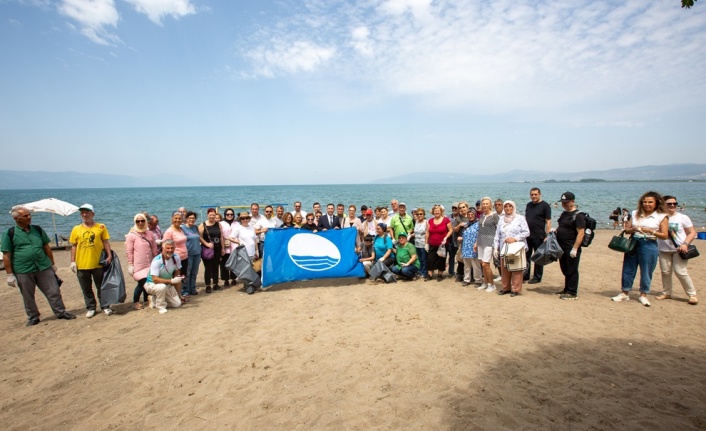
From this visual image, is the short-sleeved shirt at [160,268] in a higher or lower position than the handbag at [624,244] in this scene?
lower

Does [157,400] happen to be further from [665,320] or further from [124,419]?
[665,320]

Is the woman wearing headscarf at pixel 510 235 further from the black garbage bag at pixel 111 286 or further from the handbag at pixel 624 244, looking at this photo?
the black garbage bag at pixel 111 286

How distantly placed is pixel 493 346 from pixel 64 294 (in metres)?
9.36

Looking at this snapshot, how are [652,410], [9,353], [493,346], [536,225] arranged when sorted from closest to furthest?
[652,410], [493,346], [9,353], [536,225]

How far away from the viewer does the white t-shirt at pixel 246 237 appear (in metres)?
7.45

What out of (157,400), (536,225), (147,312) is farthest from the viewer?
(536,225)

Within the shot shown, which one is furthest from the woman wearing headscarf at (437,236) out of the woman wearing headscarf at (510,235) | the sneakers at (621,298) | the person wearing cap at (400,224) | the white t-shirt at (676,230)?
the white t-shirt at (676,230)

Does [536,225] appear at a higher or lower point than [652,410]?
higher

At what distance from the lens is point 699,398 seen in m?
3.20

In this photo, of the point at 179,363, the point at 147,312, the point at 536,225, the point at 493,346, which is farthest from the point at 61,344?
the point at 536,225

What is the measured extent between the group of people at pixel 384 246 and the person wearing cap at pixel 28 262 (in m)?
0.01

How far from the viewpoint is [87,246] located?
589 centimetres

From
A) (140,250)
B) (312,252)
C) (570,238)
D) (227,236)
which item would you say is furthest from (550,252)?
(140,250)

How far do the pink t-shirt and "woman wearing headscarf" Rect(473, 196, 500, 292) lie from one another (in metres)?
0.73
